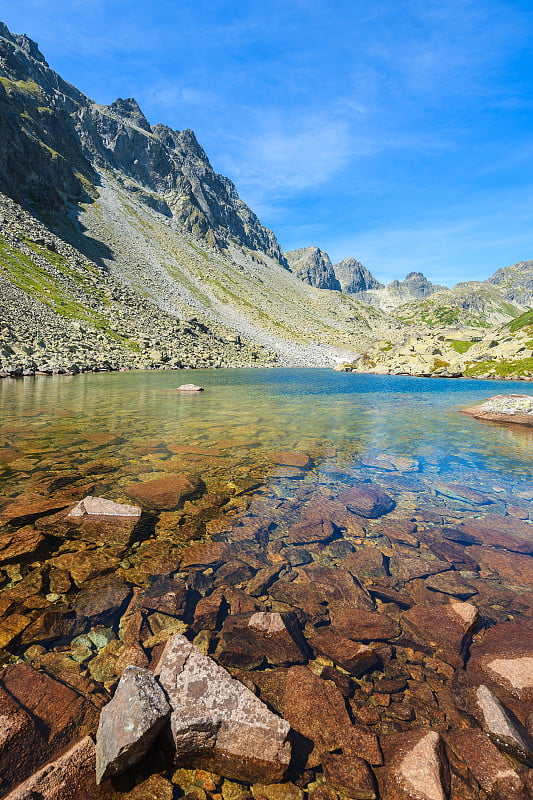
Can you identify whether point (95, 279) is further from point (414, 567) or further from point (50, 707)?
point (50, 707)

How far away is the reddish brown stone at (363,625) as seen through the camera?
589cm

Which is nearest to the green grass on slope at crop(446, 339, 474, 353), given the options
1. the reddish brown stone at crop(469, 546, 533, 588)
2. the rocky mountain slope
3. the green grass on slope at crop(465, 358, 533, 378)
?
the green grass on slope at crop(465, 358, 533, 378)

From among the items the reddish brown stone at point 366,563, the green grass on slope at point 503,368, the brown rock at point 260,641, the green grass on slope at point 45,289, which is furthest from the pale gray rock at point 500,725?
the green grass on slope at point 45,289

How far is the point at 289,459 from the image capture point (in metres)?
15.2

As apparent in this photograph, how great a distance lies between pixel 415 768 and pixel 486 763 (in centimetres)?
88

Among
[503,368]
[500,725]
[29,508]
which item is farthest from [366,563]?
[503,368]

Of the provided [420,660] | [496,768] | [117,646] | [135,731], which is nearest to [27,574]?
[117,646]

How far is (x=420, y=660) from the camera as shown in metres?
5.48

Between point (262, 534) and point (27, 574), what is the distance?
5.04 metres

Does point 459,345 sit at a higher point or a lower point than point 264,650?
higher

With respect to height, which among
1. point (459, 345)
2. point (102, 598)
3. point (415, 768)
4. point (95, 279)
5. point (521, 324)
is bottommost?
point (102, 598)

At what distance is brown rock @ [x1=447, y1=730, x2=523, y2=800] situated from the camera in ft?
12.0

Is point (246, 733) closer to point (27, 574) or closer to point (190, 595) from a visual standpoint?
point (190, 595)

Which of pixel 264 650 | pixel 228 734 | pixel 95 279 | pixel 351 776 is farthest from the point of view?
pixel 95 279
